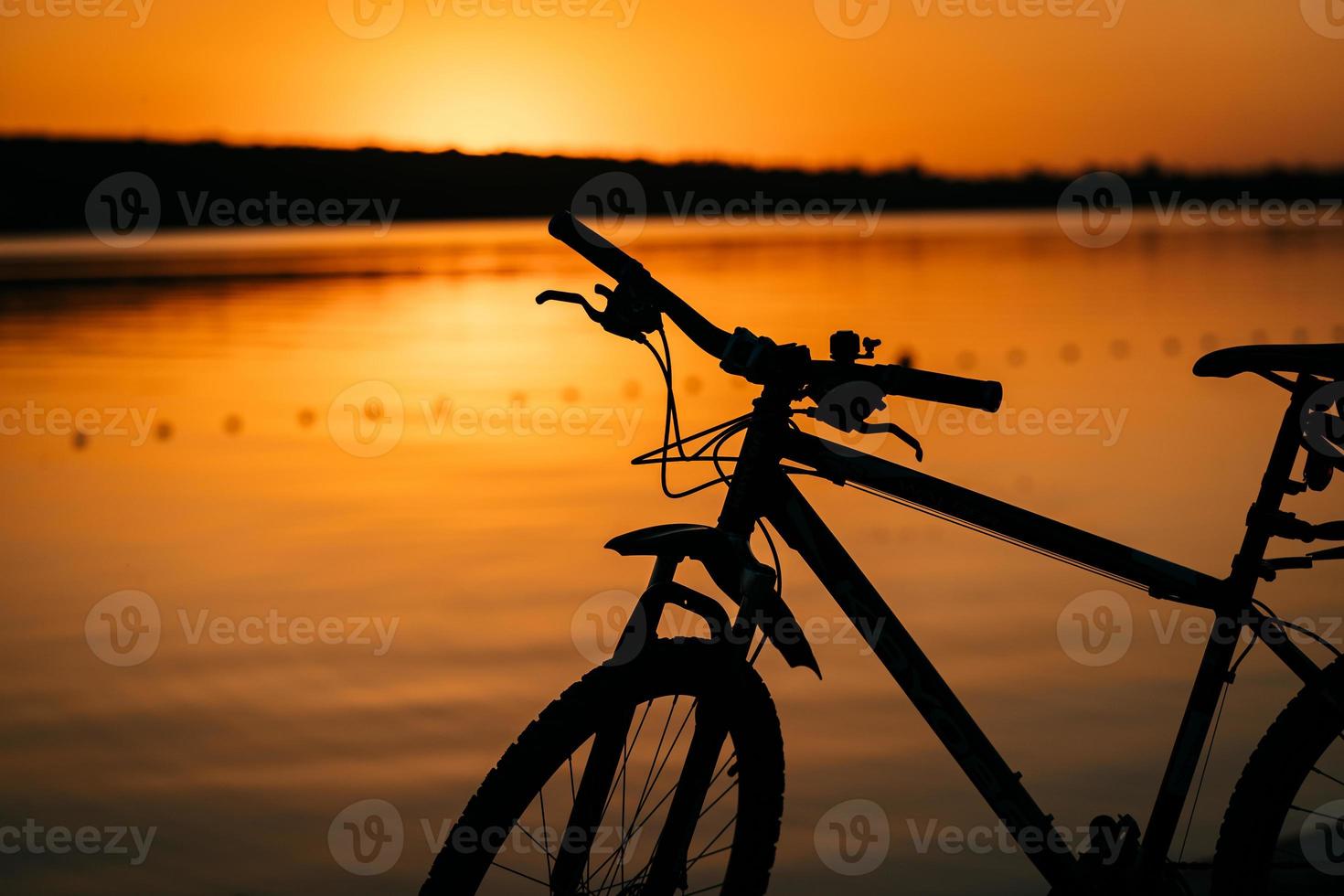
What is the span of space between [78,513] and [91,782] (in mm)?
4026

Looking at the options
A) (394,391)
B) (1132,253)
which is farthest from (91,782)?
(1132,253)

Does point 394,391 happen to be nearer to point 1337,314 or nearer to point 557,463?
point 557,463

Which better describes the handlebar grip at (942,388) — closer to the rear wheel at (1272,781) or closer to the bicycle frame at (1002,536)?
the bicycle frame at (1002,536)

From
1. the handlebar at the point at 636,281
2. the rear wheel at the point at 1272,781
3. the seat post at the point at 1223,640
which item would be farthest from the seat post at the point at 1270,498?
the handlebar at the point at 636,281

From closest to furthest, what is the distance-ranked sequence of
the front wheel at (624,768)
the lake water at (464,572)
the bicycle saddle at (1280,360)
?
the front wheel at (624,768), the bicycle saddle at (1280,360), the lake water at (464,572)

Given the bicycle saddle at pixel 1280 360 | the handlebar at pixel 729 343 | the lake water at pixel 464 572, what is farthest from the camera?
the lake water at pixel 464 572

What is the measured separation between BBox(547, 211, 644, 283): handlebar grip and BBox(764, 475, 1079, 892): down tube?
479mm

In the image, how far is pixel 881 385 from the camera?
280 centimetres

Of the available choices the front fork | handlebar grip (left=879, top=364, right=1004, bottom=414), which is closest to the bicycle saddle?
handlebar grip (left=879, top=364, right=1004, bottom=414)

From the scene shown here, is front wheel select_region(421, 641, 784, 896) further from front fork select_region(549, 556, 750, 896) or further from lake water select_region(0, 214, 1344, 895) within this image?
lake water select_region(0, 214, 1344, 895)

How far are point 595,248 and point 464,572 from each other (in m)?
4.28

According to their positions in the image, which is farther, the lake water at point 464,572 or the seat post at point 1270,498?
the lake water at point 464,572

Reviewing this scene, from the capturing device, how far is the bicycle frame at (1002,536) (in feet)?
9.23

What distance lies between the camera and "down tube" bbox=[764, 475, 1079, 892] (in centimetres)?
284
